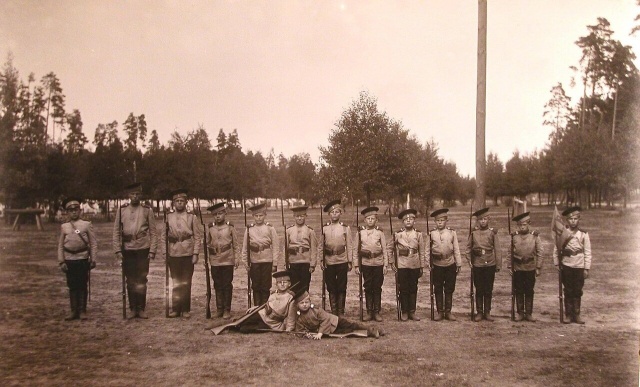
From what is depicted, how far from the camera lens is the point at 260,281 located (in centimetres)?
728

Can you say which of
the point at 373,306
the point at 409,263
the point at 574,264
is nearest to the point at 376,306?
the point at 373,306

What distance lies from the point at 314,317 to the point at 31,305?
4.43m

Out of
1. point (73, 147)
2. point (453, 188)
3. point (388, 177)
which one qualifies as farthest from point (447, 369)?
point (453, 188)

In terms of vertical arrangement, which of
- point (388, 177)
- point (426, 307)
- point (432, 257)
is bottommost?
point (426, 307)

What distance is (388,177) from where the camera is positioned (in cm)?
1545

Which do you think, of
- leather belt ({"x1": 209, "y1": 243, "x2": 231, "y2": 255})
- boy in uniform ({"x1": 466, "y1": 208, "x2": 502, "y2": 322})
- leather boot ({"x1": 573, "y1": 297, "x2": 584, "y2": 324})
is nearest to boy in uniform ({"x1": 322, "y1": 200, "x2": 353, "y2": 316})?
leather belt ({"x1": 209, "y1": 243, "x2": 231, "y2": 255})

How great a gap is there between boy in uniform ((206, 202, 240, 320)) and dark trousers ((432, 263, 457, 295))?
108 inches

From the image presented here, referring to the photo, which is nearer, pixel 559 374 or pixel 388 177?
pixel 559 374

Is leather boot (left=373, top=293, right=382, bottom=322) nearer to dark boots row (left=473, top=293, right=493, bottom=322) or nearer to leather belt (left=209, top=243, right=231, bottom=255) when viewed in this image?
dark boots row (left=473, top=293, right=493, bottom=322)

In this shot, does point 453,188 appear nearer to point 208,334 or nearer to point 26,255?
point 26,255

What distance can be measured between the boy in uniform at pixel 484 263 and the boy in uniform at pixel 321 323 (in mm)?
1661

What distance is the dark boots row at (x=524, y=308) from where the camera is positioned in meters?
7.03

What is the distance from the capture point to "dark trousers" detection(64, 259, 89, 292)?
706cm

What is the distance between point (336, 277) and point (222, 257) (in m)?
1.60
